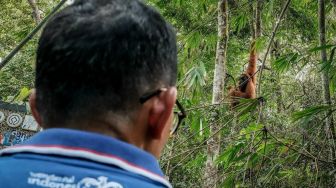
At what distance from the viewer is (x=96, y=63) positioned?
641mm

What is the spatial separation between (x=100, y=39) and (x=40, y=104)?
0.45 ft

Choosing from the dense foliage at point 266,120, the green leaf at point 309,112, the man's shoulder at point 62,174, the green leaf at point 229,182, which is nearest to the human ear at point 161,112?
the man's shoulder at point 62,174

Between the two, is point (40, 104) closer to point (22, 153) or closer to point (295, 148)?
point (22, 153)

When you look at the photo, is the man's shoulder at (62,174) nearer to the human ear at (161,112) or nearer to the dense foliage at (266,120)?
the human ear at (161,112)

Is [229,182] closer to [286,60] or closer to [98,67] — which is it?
[286,60]

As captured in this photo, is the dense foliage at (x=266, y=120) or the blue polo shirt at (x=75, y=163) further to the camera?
the dense foliage at (x=266, y=120)

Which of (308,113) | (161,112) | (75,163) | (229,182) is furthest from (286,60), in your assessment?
(75,163)

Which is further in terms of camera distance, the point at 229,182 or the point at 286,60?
the point at 286,60

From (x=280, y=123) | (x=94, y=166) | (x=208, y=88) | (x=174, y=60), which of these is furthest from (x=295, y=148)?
(x=208, y=88)

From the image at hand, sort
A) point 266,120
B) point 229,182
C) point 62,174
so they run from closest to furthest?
point 62,174
point 229,182
point 266,120

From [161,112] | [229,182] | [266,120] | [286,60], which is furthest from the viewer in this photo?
[266,120]

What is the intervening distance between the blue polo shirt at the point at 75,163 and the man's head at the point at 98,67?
49 mm

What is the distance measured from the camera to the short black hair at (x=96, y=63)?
0.65 metres

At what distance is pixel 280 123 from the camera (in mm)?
3906
